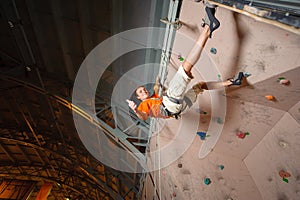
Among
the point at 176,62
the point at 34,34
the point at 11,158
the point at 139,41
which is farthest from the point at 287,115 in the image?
the point at 11,158

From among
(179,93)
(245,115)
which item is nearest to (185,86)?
(179,93)

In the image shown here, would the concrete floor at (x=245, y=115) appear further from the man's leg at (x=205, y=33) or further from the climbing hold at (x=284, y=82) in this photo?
the man's leg at (x=205, y=33)

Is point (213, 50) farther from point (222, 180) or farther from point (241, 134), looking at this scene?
point (222, 180)

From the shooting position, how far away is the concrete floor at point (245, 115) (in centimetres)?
132

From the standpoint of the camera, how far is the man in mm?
1543

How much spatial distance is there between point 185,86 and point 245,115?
61 centimetres

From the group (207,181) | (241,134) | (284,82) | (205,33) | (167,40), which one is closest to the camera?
(284,82)

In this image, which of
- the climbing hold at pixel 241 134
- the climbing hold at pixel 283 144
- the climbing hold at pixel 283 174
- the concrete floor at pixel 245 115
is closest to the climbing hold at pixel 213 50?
the concrete floor at pixel 245 115

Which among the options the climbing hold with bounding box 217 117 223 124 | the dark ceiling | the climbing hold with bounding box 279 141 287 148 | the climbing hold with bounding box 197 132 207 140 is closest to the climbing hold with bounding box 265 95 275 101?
the climbing hold with bounding box 279 141 287 148

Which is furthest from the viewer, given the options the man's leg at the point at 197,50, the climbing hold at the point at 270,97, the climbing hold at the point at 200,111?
the climbing hold at the point at 200,111

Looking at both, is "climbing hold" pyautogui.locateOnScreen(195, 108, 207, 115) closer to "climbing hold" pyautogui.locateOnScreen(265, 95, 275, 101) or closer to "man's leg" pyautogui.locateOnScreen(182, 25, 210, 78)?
"man's leg" pyautogui.locateOnScreen(182, 25, 210, 78)

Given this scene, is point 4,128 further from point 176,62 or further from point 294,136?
point 294,136

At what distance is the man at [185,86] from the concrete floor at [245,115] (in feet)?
0.31

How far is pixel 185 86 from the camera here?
6.16ft
